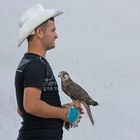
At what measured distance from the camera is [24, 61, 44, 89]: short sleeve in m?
2.34

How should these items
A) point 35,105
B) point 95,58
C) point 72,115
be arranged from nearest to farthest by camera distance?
point 35,105, point 72,115, point 95,58

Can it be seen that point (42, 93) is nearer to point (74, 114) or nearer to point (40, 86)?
point (40, 86)

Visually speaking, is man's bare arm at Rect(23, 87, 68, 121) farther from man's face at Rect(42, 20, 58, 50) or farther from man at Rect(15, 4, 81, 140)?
man's face at Rect(42, 20, 58, 50)

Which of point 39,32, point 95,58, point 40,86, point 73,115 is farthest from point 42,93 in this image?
point 95,58

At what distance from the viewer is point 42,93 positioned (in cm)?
241

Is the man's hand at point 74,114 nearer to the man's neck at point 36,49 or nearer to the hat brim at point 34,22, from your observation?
the man's neck at point 36,49

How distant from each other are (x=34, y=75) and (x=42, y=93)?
110mm

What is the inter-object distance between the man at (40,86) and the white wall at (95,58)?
1956 mm

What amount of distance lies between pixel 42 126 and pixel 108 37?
7.69 ft

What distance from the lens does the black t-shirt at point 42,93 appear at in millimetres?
2381

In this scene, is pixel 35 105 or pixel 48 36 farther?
pixel 48 36

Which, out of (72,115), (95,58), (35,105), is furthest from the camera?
(95,58)

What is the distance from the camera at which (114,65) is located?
4633mm

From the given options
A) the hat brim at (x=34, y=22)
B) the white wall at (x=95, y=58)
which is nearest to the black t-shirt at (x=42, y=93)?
the hat brim at (x=34, y=22)
